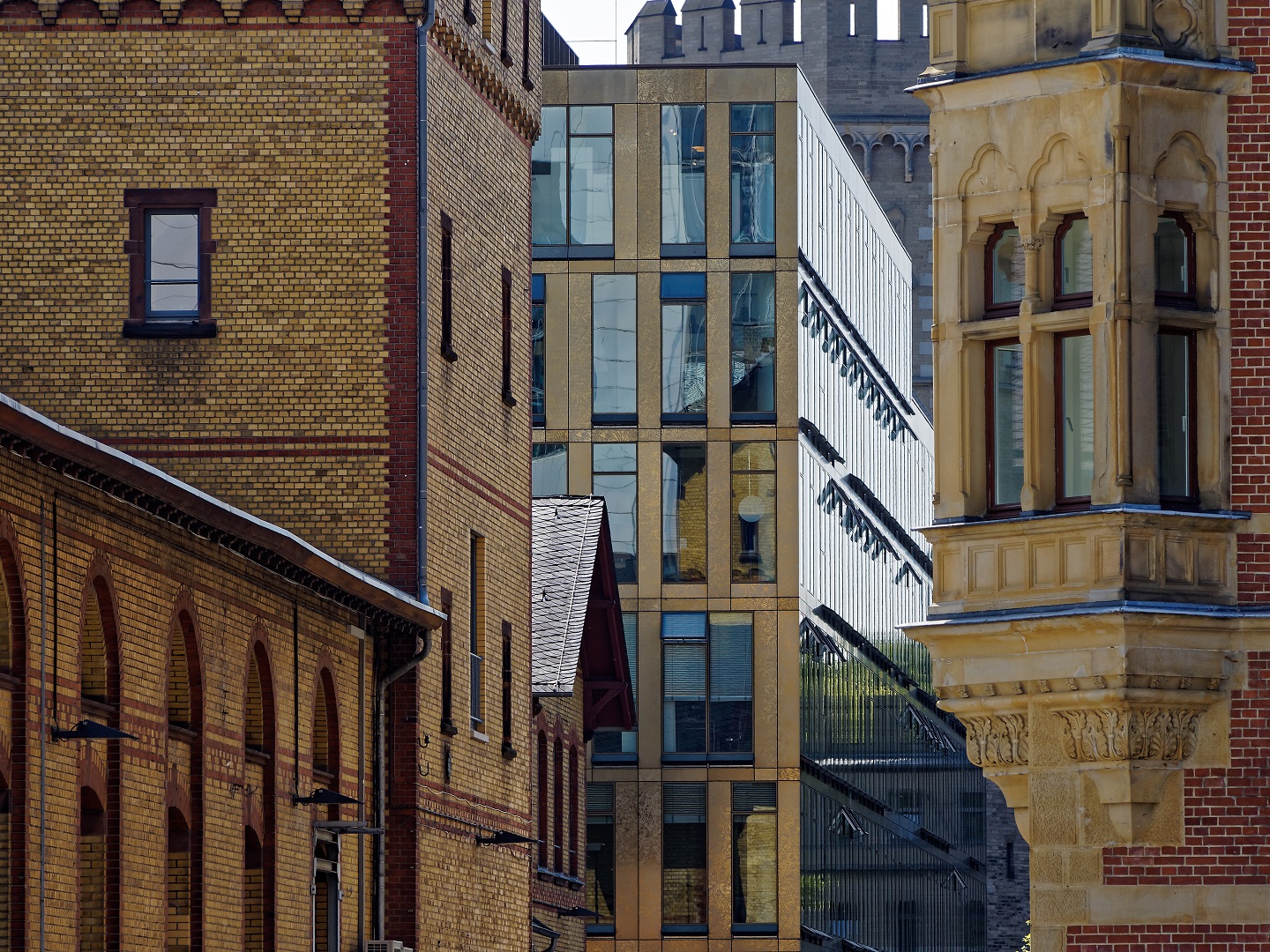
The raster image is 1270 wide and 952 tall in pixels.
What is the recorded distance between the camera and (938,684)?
85.3 ft

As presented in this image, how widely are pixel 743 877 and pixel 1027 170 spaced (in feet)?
132

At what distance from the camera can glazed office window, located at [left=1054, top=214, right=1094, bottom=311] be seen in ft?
84.5

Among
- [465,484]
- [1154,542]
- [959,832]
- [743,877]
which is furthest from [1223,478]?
[959,832]

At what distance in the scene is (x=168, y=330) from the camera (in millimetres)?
36906

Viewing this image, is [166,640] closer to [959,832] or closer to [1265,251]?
[1265,251]

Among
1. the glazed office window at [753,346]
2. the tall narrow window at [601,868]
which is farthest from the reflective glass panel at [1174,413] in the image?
the glazed office window at [753,346]

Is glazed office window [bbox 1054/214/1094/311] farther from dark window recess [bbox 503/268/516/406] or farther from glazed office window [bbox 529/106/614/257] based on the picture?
glazed office window [bbox 529/106/614/257]

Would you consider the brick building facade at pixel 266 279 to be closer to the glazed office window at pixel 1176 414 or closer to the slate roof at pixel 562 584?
the slate roof at pixel 562 584

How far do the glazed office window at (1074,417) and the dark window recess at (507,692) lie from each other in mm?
16883

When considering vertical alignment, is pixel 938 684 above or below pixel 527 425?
below

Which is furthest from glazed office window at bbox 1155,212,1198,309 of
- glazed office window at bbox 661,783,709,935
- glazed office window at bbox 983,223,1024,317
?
glazed office window at bbox 661,783,709,935

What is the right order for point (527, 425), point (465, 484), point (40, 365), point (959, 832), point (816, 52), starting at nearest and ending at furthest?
1. point (40, 365)
2. point (465, 484)
3. point (527, 425)
4. point (959, 832)
5. point (816, 52)

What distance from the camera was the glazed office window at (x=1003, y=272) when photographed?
86.2 feet

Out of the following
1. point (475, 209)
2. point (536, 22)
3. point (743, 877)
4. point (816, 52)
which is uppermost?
point (816, 52)
